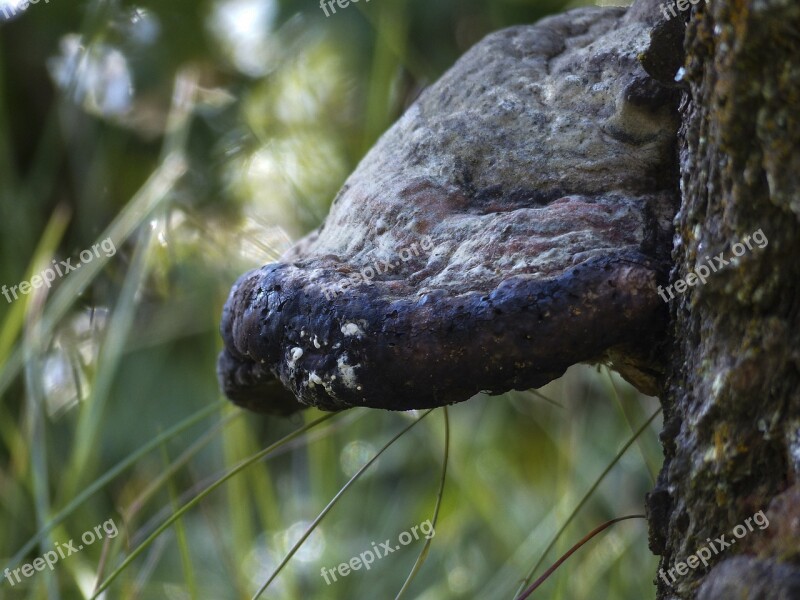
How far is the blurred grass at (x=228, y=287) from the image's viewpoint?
6.98 feet

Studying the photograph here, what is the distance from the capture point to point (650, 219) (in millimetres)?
720

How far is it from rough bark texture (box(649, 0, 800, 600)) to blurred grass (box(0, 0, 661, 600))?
50.1 inches

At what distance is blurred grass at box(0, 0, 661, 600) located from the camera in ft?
6.98

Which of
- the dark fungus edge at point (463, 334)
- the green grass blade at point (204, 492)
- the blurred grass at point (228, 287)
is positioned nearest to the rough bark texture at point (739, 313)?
the dark fungus edge at point (463, 334)

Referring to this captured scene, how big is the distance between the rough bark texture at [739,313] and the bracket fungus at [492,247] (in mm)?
57

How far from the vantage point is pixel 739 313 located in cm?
62

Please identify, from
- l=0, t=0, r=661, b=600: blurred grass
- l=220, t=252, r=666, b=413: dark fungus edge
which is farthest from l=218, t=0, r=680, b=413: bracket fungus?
l=0, t=0, r=661, b=600: blurred grass

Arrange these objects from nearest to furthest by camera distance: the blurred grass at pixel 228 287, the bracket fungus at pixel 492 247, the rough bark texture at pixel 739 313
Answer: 1. the rough bark texture at pixel 739 313
2. the bracket fungus at pixel 492 247
3. the blurred grass at pixel 228 287

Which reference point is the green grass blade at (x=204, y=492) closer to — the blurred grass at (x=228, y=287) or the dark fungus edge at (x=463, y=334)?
the dark fungus edge at (x=463, y=334)

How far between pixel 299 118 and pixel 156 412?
0.98 metres

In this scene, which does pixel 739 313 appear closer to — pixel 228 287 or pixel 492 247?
pixel 492 247

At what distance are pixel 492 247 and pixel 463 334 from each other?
10 centimetres

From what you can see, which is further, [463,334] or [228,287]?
[228,287]

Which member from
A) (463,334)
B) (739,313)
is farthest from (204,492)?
(739,313)
